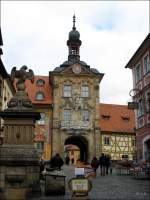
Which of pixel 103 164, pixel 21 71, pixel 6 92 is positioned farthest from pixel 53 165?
pixel 6 92

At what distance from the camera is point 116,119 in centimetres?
5731

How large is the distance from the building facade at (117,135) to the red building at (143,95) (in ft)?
69.6

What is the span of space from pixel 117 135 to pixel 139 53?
82.7ft

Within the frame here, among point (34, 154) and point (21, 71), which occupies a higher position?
point (21, 71)

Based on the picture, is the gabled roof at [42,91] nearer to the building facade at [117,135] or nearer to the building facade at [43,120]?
the building facade at [43,120]

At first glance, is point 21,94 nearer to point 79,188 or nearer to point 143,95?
point 79,188

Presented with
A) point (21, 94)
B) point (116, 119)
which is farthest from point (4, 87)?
point (21, 94)

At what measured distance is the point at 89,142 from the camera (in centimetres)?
4934

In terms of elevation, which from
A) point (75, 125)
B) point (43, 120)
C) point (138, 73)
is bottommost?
point (75, 125)

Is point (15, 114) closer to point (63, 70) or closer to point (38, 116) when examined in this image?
point (38, 116)

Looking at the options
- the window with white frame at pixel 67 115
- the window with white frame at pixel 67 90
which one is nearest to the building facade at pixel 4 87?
the window with white frame at pixel 67 90

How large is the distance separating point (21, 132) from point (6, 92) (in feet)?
101

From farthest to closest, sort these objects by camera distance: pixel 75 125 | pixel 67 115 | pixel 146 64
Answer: pixel 67 115 → pixel 75 125 → pixel 146 64

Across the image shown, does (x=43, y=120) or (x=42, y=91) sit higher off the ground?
(x=42, y=91)
